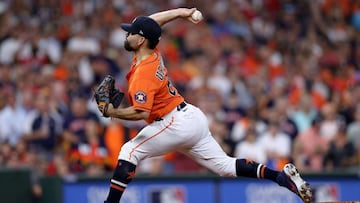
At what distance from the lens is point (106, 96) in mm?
9328

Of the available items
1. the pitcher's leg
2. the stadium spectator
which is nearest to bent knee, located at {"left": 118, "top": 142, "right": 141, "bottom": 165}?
the pitcher's leg

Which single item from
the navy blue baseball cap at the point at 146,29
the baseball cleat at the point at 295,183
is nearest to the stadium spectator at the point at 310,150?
the baseball cleat at the point at 295,183

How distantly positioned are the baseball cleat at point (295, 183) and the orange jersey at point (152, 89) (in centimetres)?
121

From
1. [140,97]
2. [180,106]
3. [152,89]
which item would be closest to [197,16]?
[180,106]

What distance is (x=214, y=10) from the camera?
19.2 meters

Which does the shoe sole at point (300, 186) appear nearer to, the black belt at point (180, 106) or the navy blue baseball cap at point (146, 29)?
the black belt at point (180, 106)

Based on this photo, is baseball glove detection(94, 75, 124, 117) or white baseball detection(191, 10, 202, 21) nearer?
baseball glove detection(94, 75, 124, 117)

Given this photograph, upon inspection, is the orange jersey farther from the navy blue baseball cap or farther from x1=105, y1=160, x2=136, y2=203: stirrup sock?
x1=105, y1=160, x2=136, y2=203: stirrup sock

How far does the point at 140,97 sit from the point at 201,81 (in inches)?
288

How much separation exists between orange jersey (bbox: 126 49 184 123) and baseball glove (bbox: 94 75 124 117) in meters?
0.15

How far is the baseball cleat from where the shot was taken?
957 centimetres

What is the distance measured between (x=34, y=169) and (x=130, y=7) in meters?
5.65

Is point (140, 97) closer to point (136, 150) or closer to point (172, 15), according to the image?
point (136, 150)

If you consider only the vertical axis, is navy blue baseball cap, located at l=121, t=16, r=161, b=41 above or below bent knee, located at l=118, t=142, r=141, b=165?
above
